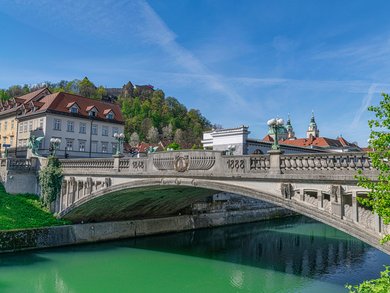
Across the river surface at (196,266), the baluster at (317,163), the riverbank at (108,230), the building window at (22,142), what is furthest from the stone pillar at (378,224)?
the building window at (22,142)

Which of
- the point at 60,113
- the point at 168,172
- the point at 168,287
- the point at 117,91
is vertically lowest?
the point at 168,287

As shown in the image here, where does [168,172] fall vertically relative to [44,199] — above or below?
above

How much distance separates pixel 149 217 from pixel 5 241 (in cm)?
1110

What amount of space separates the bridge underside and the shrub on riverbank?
135cm

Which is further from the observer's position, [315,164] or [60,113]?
[60,113]

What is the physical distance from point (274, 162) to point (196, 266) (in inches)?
432

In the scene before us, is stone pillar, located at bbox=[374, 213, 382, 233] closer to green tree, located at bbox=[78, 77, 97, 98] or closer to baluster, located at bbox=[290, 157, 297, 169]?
baluster, located at bbox=[290, 157, 297, 169]

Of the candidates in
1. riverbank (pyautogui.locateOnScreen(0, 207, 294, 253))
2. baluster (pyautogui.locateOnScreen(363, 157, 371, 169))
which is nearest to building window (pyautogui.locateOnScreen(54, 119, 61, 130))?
riverbank (pyautogui.locateOnScreen(0, 207, 294, 253))

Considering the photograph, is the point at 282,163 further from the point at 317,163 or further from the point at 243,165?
the point at 243,165

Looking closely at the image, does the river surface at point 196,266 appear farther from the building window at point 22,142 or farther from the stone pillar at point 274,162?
the building window at point 22,142

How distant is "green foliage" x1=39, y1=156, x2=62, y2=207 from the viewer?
2492 centimetres

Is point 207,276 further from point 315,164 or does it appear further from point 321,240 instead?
point 321,240

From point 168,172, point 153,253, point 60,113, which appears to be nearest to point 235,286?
point 168,172

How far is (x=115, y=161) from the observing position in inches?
815
